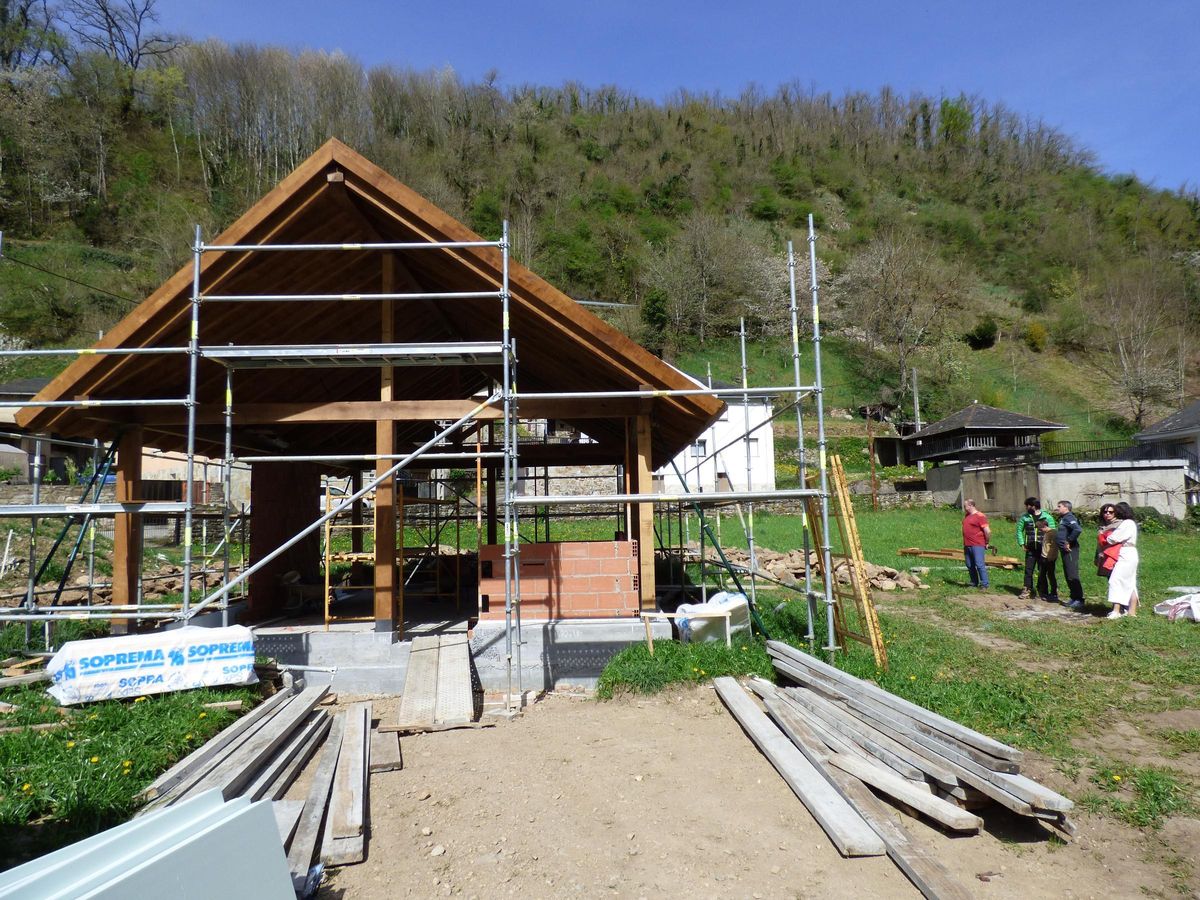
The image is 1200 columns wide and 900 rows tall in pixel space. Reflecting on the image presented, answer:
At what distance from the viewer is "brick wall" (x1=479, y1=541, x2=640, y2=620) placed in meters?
8.09

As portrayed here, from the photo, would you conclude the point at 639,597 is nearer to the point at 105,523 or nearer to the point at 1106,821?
the point at 1106,821

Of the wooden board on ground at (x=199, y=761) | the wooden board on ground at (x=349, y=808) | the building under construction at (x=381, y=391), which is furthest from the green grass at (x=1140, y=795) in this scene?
the wooden board on ground at (x=199, y=761)

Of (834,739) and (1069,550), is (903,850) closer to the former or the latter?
(834,739)

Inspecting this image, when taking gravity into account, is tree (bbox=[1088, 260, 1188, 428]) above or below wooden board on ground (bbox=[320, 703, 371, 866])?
above

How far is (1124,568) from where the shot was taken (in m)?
9.95

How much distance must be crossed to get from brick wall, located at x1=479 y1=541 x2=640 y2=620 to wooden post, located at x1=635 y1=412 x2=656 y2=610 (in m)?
0.16

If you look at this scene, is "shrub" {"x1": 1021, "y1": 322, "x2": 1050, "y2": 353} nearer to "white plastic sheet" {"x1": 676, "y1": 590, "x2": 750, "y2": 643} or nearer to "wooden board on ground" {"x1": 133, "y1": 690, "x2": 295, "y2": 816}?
"white plastic sheet" {"x1": 676, "y1": 590, "x2": 750, "y2": 643}

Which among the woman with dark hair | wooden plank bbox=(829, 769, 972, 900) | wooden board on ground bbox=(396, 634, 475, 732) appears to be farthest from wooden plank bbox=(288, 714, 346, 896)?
the woman with dark hair

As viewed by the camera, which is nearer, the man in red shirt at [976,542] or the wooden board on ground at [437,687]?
the wooden board on ground at [437,687]

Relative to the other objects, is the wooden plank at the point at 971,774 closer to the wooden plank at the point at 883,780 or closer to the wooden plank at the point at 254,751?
the wooden plank at the point at 883,780

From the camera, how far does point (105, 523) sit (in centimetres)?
1995

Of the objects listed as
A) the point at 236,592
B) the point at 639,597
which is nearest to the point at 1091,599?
the point at 639,597

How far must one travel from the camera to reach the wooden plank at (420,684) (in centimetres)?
647

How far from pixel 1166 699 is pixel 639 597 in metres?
5.11
